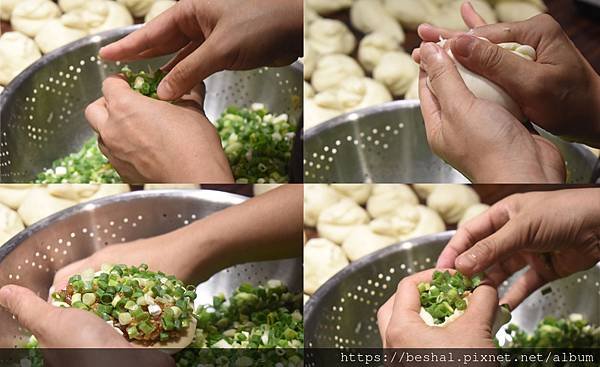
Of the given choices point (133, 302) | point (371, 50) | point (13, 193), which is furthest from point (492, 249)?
point (13, 193)

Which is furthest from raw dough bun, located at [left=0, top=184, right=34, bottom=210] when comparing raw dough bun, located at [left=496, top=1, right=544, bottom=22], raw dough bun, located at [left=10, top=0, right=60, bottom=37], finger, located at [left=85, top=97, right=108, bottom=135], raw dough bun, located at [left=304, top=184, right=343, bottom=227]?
raw dough bun, located at [left=496, top=1, right=544, bottom=22]

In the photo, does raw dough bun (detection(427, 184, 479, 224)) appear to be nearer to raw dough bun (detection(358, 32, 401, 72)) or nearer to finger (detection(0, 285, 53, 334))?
raw dough bun (detection(358, 32, 401, 72))

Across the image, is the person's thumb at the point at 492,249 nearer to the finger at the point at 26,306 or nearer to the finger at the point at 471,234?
the finger at the point at 471,234

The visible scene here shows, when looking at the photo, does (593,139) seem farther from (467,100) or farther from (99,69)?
(99,69)

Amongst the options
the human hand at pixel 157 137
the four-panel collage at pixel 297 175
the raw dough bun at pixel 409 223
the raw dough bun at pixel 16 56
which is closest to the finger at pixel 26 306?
the four-panel collage at pixel 297 175

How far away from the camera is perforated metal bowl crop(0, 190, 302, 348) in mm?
1441

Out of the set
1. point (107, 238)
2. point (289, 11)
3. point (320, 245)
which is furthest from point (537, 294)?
point (107, 238)

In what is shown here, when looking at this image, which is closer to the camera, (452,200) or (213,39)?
(213,39)

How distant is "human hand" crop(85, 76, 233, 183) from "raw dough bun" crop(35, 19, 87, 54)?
0.11 metres

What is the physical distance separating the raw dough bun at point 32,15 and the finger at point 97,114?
0.17 metres

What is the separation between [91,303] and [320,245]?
1.30 ft

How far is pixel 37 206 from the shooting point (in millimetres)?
1476

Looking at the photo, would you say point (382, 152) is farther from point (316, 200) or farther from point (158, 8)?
point (158, 8)

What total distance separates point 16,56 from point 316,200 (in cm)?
57
